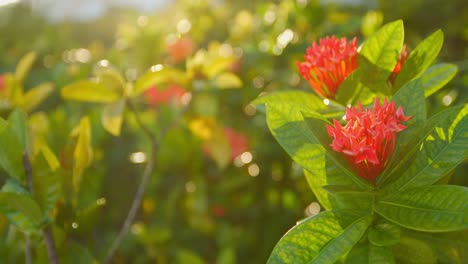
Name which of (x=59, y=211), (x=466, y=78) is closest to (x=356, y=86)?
(x=59, y=211)

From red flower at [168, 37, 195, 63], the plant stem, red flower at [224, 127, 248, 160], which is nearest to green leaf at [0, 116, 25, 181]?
the plant stem

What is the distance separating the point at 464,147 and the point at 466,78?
115 cm

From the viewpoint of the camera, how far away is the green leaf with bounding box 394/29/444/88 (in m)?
0.94

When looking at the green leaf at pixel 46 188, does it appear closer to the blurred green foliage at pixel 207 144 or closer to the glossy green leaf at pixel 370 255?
the blurred green foliage at pixel 207 144

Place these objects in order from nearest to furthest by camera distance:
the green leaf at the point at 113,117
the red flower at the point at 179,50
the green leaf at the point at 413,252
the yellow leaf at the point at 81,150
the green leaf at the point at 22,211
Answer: the green leaf at the point at 413,252 → the green leaf at the point at 22,211 → the yellow leaf at the point at 81,150 → the green leaf at the point at 113,117 → the red flower at the point at 179,50

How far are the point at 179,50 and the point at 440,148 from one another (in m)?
1.66

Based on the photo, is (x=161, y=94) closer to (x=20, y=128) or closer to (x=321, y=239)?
(x=20, y=128)

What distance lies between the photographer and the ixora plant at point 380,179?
0.78 meters

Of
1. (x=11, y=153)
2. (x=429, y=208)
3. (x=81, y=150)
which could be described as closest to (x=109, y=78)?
(x=81, y=150)

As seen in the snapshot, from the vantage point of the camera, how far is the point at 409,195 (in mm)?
806

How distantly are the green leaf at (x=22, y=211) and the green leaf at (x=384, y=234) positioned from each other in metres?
0.57

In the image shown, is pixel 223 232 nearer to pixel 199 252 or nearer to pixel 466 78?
pixel 199 252

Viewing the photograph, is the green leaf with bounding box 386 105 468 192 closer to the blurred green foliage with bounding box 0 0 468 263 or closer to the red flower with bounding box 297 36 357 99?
the red flower with bounding box 297 36 357 99

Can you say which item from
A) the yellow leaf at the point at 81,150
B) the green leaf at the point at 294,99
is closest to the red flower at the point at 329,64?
the green leaf at the point at 294,99
